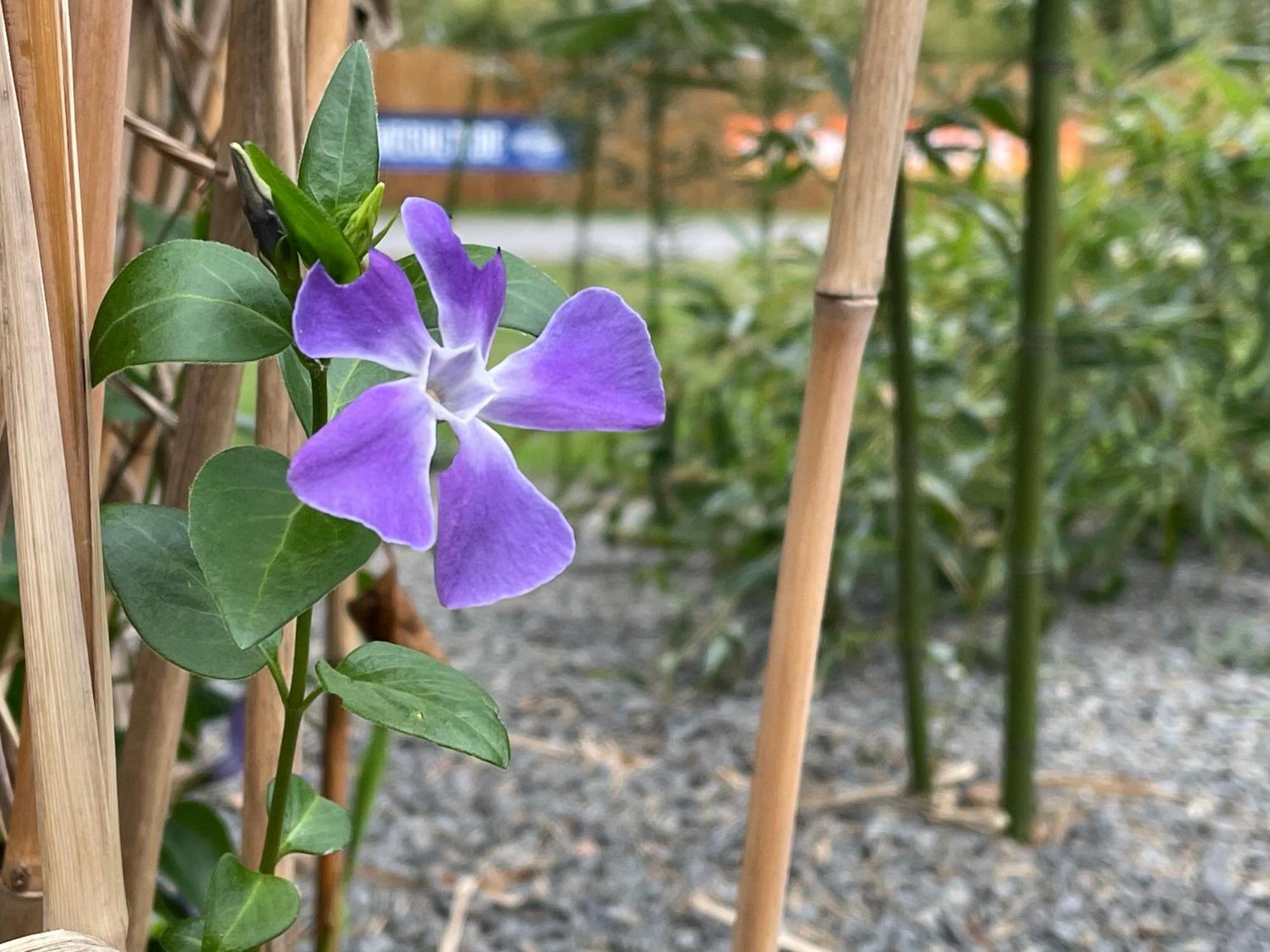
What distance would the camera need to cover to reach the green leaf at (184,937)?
350mm

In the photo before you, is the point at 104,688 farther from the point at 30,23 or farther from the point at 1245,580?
the point at 1245,580

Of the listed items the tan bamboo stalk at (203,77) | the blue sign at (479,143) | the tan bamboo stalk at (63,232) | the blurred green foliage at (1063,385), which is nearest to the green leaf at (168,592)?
the tan bamboo stalk at (63,232)

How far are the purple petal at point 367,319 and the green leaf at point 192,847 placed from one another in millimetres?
450

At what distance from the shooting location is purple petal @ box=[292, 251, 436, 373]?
26 cm

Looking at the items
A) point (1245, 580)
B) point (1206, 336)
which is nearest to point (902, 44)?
point (1206, 336)

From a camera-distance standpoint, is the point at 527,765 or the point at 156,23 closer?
the point at 156,23

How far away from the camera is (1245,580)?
65.1 inches

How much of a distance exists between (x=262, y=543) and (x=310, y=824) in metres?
0.12

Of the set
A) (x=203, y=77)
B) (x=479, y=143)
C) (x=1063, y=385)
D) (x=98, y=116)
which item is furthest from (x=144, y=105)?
(x=479, y=143)

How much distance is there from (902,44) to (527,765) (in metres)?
0.95

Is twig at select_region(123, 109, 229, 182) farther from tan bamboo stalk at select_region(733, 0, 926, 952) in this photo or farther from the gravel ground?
the gravel ground

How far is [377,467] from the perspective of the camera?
259 mm

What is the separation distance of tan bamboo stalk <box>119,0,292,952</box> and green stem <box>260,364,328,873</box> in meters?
0.09

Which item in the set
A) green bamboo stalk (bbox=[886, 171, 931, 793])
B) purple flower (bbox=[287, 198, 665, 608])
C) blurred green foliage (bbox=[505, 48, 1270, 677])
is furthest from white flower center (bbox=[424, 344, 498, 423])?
blurred green foliage (bbox=[505, 48, 1270, 677])
